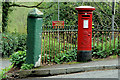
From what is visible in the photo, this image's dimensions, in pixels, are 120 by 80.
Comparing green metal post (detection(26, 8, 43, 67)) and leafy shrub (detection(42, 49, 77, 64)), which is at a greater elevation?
green metal post (detection(26, 8, 43, 67))

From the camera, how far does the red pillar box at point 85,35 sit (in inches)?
344

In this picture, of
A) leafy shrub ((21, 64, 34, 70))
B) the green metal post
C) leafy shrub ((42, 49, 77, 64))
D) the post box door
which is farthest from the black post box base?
leafy shrub ((21, 64, 34, 70))

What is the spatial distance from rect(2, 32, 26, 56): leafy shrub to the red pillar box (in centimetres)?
652

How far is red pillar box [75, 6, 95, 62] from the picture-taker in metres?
8.73

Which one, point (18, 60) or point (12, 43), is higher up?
point (12, 43)

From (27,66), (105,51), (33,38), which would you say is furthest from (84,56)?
(27,66)

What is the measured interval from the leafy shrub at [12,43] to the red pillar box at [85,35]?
6.52m

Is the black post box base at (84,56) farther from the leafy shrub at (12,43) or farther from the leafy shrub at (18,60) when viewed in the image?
the leafy shrub at (12,43)

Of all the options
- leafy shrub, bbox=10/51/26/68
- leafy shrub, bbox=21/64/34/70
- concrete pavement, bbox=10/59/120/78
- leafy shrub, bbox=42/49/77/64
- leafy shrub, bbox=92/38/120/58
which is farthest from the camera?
leafy shrub, bbox=92/38/120/58

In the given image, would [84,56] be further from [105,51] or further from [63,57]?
[105,51]

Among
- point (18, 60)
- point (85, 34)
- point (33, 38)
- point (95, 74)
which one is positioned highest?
point (85, 34)

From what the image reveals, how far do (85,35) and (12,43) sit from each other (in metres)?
6.82

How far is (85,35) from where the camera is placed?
873 centimetres

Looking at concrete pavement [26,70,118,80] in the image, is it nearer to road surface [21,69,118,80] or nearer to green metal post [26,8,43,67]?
road surface [21,69,118,80]
